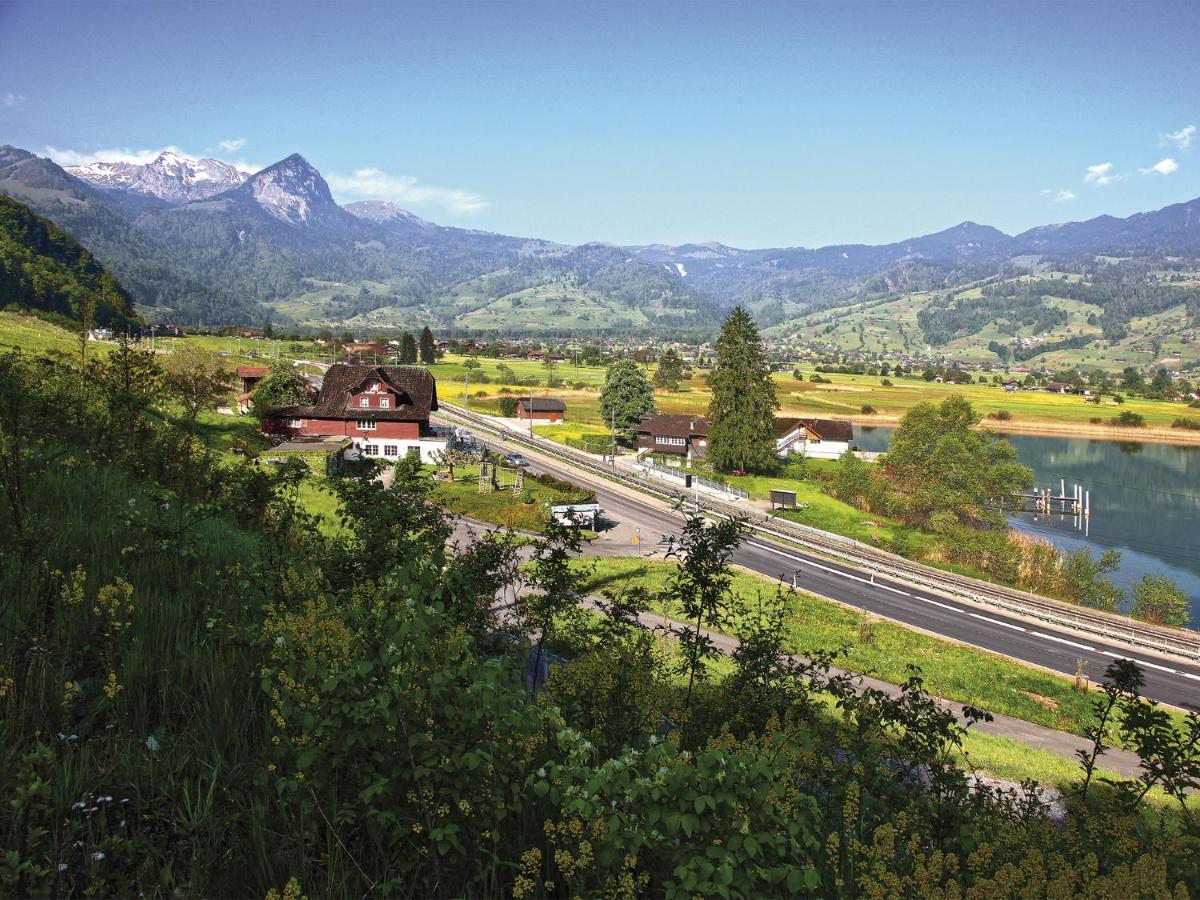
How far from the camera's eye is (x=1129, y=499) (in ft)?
226

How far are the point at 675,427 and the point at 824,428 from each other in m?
17.3

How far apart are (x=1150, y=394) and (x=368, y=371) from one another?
173 meters

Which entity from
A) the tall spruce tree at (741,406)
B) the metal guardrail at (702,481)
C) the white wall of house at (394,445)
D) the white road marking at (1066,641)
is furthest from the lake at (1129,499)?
the white wall of house at (394,445)

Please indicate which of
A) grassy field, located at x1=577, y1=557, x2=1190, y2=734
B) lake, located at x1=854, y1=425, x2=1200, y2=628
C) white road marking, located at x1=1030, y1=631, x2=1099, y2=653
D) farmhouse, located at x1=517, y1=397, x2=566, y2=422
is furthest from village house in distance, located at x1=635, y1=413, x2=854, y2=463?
grassy field, located at x1=577, y1=557, x2=1190, y2=734

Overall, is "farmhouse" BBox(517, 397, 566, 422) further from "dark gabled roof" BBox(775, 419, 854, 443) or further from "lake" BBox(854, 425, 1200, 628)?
"lake" BBox(854, 425, 1200, 628)

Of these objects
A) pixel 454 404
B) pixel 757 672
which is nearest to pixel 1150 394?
pixel 454 404

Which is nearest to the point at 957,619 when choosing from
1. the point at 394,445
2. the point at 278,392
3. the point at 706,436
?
the point at 394,445

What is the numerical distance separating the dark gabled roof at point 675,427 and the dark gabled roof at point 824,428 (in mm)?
9552

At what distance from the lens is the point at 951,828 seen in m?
5.02

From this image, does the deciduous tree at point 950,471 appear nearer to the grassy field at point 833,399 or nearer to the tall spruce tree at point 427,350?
the grassy field at point 833,399

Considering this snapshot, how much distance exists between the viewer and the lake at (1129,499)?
50.5m

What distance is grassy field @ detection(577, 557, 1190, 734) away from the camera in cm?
2173

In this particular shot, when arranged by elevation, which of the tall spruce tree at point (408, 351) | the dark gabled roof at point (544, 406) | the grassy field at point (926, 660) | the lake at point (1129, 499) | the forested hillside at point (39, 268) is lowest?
the lake at point (1129, 499)

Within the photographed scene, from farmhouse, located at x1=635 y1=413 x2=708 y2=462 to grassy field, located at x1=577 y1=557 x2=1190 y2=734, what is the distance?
4172 centimetres
